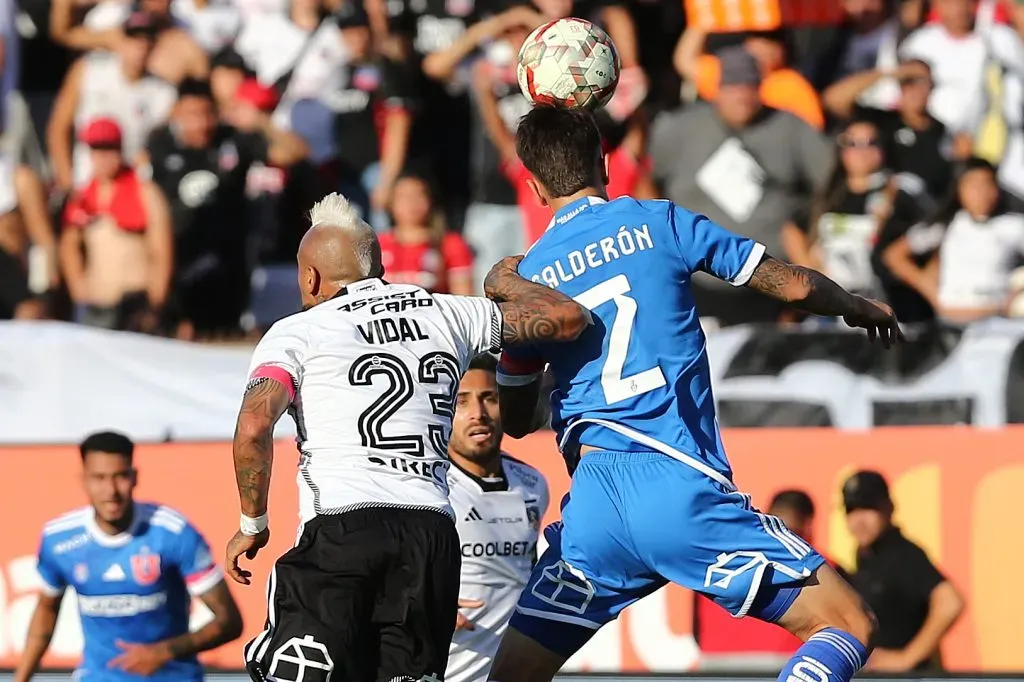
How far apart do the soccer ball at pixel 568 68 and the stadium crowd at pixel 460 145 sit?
185 inches

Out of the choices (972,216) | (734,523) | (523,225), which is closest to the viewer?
(734,523)

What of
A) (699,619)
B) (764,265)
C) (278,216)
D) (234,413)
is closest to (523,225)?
(278,216)

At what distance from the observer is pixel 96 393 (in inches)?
433

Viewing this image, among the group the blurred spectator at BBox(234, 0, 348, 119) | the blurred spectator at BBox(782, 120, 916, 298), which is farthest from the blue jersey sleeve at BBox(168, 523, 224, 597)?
the blurred spectator at BBox(234, 0, 348, 119)

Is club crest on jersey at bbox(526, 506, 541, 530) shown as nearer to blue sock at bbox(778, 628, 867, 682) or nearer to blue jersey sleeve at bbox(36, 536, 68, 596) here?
blue sock at bbox(778, 628, 867, 682)

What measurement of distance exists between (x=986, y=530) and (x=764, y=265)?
4.32m

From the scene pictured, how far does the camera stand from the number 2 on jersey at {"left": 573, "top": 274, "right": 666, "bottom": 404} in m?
6.01

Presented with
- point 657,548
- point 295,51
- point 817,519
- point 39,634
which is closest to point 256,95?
point 295,51

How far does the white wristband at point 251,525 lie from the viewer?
5.86 m

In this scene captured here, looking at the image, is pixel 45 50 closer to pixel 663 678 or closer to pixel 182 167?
pixel 182 167

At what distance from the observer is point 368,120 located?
1291 cm

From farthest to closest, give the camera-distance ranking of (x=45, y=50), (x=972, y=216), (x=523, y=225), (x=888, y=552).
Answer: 1. (x=45, y=50)
2. (x=523, y=225)
3. (x=972, y=216)
4. (x=888, y=552)

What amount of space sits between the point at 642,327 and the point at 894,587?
4.16m

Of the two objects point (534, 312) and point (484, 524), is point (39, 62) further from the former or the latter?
point (534, 312)
